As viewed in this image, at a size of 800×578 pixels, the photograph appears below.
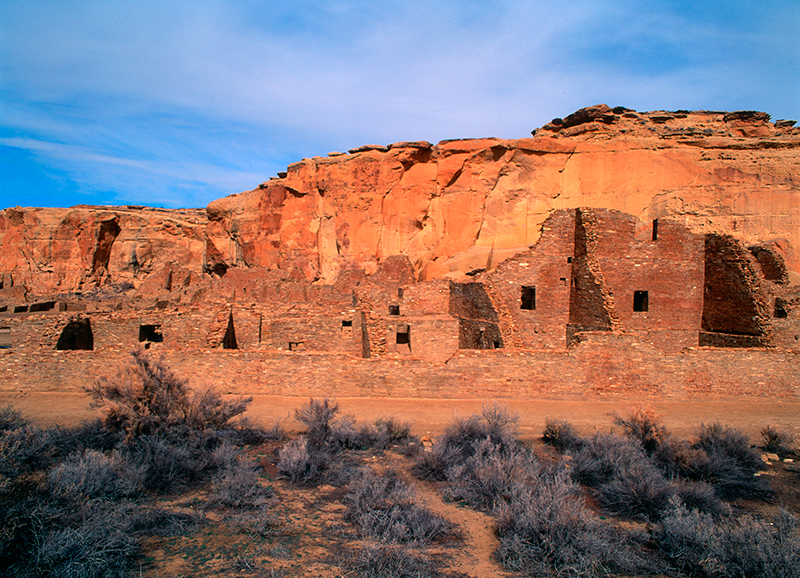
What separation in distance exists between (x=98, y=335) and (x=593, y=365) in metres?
13.9

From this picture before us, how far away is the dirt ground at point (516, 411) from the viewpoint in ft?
29.7

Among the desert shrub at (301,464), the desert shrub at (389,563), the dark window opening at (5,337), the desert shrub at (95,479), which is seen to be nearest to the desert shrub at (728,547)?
the desert shrub at (389,563)

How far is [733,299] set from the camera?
14.0 meters

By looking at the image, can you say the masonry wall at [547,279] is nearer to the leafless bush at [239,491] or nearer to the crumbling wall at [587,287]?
the crumbling wall at [587,287]

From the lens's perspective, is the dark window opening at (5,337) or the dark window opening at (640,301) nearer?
the dark window opening at (640,301)

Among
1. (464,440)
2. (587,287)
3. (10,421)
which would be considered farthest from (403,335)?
(10,421)

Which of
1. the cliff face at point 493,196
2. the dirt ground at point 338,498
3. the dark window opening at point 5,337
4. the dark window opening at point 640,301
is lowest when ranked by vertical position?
the dirt ground at point 338,498

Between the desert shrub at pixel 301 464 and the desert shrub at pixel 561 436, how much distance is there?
4.07 meters

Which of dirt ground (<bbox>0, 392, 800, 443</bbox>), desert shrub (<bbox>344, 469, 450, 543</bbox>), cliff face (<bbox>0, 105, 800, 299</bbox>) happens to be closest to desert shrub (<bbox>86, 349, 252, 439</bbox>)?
dirt ground (<bbox>0, 392, 800, 443</bbox>)

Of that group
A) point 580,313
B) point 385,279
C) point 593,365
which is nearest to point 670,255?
point 580,313

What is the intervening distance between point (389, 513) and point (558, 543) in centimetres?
193

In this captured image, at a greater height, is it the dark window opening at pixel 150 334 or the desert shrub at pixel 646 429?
the dark window opening at pixel 150 334

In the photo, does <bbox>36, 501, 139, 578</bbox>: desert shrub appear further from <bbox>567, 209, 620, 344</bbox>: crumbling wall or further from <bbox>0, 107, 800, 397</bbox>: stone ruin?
<bbox>567, 209, 620, 344</bbox>: crumbling wall

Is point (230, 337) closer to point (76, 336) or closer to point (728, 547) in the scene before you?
point (76, 336)
